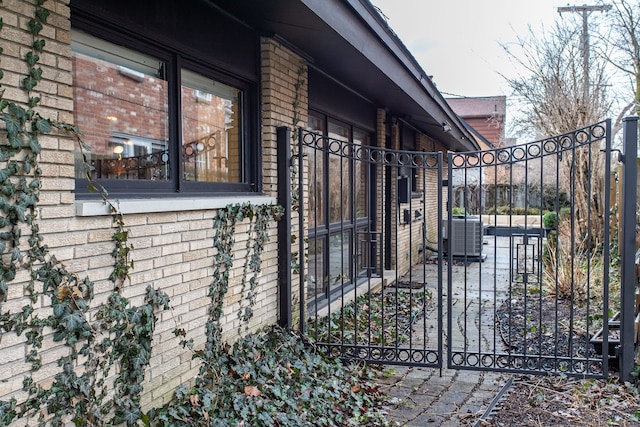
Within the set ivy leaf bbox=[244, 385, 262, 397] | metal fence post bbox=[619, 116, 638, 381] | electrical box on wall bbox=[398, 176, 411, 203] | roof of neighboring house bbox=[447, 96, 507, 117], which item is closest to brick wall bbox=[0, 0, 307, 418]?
ivy leaf bbox=[244, 385, 262, 397]

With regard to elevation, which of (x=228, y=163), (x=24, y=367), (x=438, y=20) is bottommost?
(x=24, y=367)

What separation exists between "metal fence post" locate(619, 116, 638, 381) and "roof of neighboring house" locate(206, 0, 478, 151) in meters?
2.23

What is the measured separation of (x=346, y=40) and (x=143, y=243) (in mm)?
2341

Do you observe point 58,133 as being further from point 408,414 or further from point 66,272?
point 408,414

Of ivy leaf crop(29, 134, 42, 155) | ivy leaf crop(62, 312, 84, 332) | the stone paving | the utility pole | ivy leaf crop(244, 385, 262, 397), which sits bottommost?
the stone paving

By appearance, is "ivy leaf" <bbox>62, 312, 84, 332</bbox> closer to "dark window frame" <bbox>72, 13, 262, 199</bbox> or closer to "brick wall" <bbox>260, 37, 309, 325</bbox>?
"dark window frame" <bbox>72, 13, 262, 199</bbox>

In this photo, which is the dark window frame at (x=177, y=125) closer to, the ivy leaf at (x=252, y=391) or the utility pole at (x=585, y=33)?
the ivy leaf at (x=252, y=391)

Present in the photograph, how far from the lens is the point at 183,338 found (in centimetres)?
338

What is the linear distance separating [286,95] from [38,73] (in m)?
2.79

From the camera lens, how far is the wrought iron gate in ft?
14.2

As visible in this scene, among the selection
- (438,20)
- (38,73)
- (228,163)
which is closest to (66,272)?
(38,73)

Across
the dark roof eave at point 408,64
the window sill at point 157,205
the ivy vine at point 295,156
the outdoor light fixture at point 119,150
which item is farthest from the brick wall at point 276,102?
the outdoor light fixture at point 119,150

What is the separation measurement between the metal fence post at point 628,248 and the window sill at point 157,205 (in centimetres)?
300

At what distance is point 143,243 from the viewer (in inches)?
119
